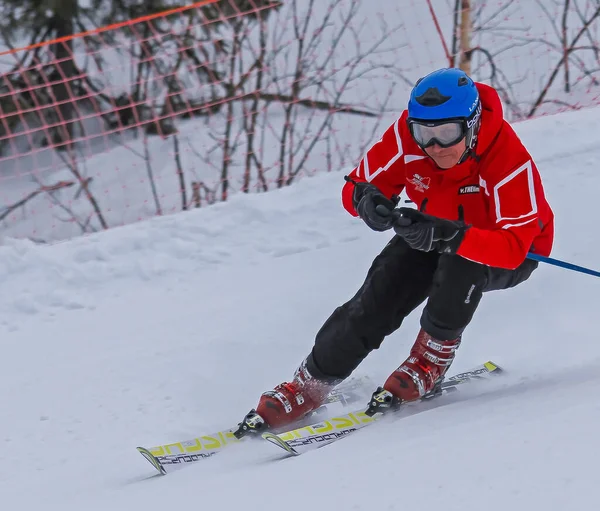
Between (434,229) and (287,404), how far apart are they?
0.93 metres

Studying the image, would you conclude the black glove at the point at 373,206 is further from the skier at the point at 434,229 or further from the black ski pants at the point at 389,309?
the black ski pants at the point at 389,309

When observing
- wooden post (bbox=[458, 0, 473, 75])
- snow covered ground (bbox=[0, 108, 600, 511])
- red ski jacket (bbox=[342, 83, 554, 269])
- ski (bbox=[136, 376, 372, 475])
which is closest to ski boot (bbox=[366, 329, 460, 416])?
snow covered ground (bbox=[0, 108, 600, 511])

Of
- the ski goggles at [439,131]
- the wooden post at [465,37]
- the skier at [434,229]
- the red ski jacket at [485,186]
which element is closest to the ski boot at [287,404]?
the skier at [434,229]

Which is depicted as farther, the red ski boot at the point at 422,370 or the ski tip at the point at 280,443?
the red ski boot at the point at 422,370

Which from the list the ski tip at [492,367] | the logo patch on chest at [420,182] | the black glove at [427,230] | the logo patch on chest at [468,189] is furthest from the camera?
the ski tip at [492,367]

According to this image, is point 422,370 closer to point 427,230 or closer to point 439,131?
point 427,230

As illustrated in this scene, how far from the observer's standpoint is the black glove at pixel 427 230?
9.00 feet

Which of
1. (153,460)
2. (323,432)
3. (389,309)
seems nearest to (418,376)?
(389,309)

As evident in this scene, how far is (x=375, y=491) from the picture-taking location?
2174 mm

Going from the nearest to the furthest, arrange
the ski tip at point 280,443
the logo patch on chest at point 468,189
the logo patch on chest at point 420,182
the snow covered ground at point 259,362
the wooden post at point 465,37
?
the snow covered ground at point 259,362, the ski tip at point 280,443, the logo patch on chest at point 468,189, the logo patch on chest at point 420,182, the wooden post at point 465,37

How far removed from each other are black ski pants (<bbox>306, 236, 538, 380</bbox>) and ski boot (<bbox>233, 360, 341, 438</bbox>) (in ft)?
0.18

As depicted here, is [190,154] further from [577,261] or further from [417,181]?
[417,181]

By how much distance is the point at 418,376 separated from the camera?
125 inches

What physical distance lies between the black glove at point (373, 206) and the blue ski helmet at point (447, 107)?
25 centimetres
